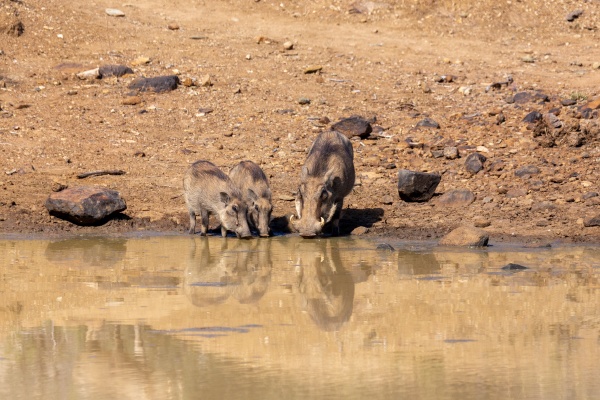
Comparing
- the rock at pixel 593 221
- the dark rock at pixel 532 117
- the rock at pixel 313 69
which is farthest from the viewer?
the rock at pixel 313 69

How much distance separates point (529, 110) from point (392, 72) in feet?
10.3

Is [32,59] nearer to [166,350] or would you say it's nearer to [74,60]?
[74,60]

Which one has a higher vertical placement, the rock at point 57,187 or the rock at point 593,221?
the rock at point 57,187

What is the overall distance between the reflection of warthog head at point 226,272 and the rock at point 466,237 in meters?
1.95

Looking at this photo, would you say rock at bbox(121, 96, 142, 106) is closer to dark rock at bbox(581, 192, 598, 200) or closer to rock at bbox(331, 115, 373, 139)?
rock at bbox(331, 115, 373, 139)

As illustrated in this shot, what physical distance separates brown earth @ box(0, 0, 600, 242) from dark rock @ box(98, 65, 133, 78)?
244 millimetres

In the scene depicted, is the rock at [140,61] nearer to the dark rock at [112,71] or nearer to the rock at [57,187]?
the dark rock at [112,71]

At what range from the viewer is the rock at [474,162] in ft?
47.3

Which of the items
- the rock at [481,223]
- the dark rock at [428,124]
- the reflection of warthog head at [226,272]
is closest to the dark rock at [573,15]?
the dark rock at [428,124]

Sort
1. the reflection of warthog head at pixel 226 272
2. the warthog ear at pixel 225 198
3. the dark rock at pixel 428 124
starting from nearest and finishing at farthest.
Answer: the reflection of warthog head at pixel 226 272, the warthog ear at pixel 225 198, the dark rock at pixel 428 124

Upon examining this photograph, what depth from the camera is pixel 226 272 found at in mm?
10086

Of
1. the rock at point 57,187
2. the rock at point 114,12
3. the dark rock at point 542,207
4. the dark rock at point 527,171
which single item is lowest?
the dark rock at point 542,207

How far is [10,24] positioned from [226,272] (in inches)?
432

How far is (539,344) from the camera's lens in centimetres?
703
